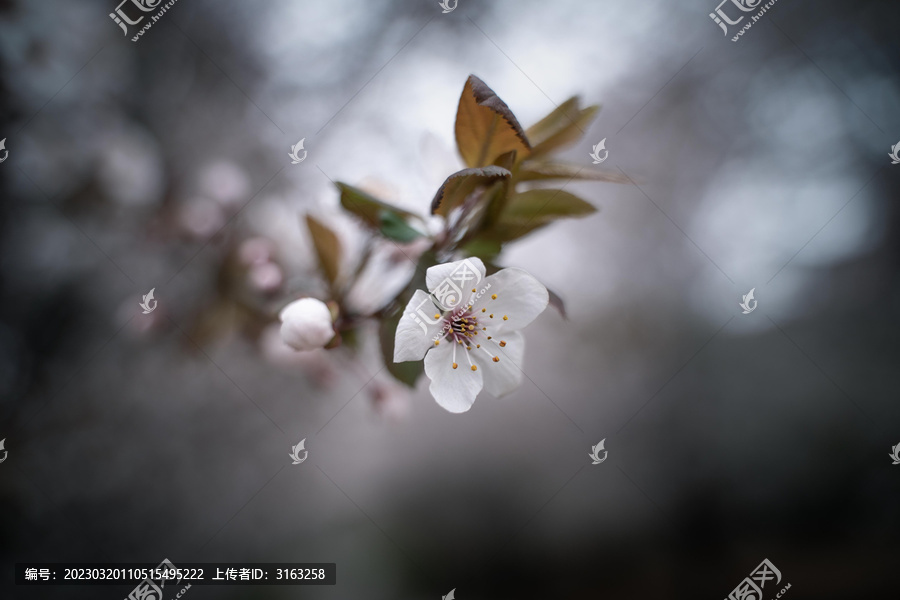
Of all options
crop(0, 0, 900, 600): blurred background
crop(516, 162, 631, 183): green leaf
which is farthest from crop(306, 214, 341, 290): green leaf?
crop(516, 162, 631, 183): green leaf

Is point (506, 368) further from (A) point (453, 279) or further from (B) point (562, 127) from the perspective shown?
(B) point (562, 127)

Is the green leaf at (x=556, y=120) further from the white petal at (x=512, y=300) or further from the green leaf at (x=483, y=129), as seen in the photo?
the white petal at (x=512, y=300)

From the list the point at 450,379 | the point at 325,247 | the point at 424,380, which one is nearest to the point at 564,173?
the point at 450,379

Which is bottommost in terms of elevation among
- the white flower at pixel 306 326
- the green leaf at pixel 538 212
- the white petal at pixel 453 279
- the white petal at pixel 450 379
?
the white petal at pixel 450 379

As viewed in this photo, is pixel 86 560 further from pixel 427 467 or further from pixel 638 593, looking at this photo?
pixel 638 593

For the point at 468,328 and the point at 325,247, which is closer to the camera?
the point at 468,328

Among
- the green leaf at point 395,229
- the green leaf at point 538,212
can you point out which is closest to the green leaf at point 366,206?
the green leaf at point 395,229

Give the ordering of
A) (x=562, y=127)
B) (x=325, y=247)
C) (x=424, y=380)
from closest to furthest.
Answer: (x=562, y=127), (x=325, y=247), (x=424, y=380)

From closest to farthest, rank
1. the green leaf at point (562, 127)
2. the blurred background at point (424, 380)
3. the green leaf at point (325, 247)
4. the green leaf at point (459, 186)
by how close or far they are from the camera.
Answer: the green leaf at point (459, 186), the green leaf at point (562, 127), the green leaf at point (325, 247), the blurred background at point (424, 380)
